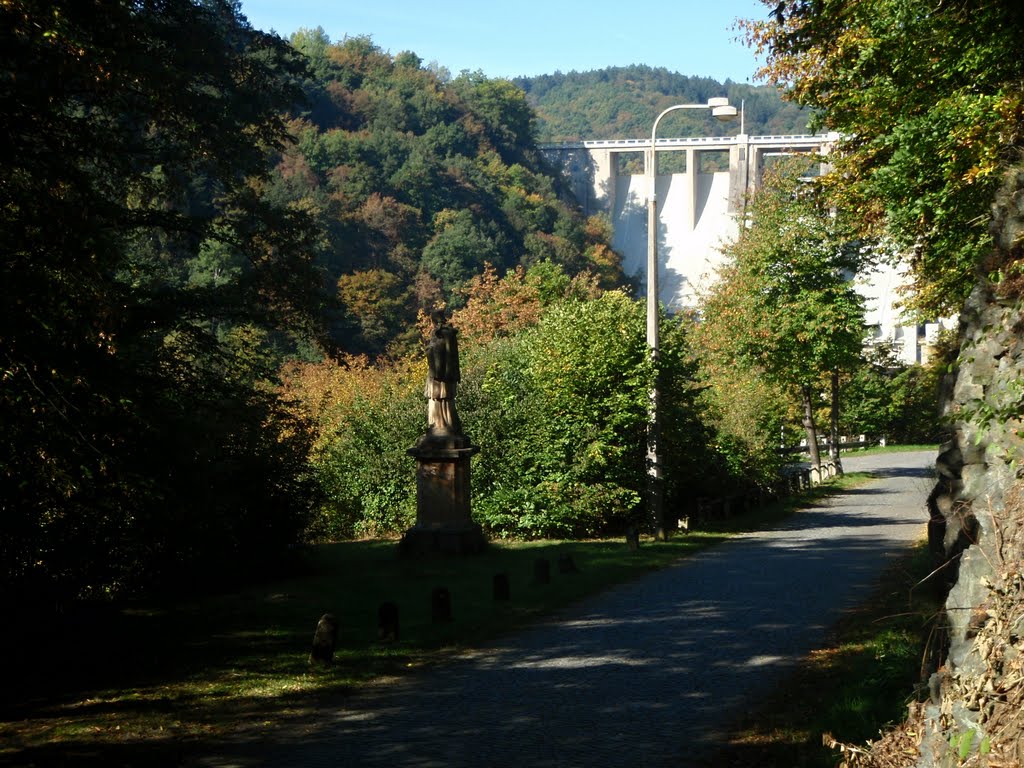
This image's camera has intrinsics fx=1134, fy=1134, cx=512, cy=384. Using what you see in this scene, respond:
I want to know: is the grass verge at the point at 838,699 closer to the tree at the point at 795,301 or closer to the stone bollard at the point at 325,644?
the stone bollard at the point at 325,644

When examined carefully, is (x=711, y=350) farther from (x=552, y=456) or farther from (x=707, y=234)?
(x=707, y=234)

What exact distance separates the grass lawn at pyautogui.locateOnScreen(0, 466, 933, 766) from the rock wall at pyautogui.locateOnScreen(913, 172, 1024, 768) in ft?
9.84

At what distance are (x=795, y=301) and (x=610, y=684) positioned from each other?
87.4ft

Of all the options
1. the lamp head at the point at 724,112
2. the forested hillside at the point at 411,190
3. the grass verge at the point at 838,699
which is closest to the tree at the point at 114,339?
the grass verge at the point at 838,699

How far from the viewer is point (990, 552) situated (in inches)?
186

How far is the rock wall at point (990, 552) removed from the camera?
400 centimetres

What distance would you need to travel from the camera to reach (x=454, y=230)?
77.3 metres

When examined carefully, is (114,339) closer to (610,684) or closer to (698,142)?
(610,684)

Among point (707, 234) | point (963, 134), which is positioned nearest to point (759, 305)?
point (963, 134)

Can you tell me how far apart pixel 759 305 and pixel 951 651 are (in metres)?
30.4

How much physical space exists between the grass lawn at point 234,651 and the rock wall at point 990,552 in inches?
118

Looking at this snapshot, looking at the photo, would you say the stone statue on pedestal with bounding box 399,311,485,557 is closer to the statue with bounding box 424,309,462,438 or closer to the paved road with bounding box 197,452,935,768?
the statue with bounding box 424,309,462,438

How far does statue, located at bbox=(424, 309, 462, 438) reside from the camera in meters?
18.3

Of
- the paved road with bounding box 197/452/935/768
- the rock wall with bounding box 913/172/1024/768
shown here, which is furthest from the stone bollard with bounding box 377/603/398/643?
the rock wall with bounding box 913/172/1024/768
